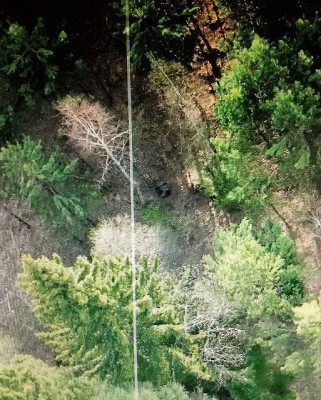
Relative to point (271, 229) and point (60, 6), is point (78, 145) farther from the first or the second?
point (271, 229)

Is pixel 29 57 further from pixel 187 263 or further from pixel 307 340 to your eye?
pixel 307 340

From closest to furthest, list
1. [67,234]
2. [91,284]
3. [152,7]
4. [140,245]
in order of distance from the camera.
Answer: [91,284]
[152,7]
[140,245]
[67,234]

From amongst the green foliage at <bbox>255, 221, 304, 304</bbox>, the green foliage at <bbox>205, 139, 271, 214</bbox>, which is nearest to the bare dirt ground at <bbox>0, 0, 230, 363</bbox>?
the green foliage at <bbox>205, 139, 271, 214</bbox>

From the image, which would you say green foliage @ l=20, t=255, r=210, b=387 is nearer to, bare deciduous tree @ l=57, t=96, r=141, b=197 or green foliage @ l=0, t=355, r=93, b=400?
green foliage @ l=0, t=355, r=93, b=400

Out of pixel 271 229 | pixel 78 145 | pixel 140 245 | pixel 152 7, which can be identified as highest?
pixel 152 7

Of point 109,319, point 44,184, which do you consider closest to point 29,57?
point 44,184

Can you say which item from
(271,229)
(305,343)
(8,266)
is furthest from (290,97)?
(8,266)

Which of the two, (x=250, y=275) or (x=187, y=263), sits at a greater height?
(x=187, y=263)
